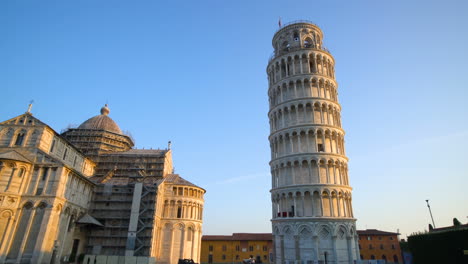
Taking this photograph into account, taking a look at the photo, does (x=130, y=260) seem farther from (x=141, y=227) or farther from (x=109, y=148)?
(x=109, y=148)

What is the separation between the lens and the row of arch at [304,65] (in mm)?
38125

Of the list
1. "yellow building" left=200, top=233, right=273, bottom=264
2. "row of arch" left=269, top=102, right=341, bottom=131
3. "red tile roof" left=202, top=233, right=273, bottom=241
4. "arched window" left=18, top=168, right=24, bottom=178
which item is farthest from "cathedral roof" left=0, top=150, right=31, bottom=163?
"red tile roof" left=202, top=233, right=273, bottom=241

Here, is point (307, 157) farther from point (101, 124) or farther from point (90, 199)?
point (101, 124)

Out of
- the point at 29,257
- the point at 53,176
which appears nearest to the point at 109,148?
the point at 53,176

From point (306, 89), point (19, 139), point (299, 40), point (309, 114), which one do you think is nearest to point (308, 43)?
point (299, 40)

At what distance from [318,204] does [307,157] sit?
17.8 ft

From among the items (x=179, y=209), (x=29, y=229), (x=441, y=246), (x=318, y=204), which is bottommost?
(x=441, y=246)

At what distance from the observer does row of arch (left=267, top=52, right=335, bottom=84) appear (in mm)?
38125

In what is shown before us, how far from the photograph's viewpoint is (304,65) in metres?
38.2

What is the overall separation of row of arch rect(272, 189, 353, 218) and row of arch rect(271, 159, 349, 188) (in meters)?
1.29

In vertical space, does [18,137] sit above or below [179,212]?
above

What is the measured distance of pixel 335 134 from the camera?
35.3m

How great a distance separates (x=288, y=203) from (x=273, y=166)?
532 cm

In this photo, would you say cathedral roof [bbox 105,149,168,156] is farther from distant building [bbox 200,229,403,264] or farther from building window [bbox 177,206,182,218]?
distant building [bbox 200,229,403,264]
